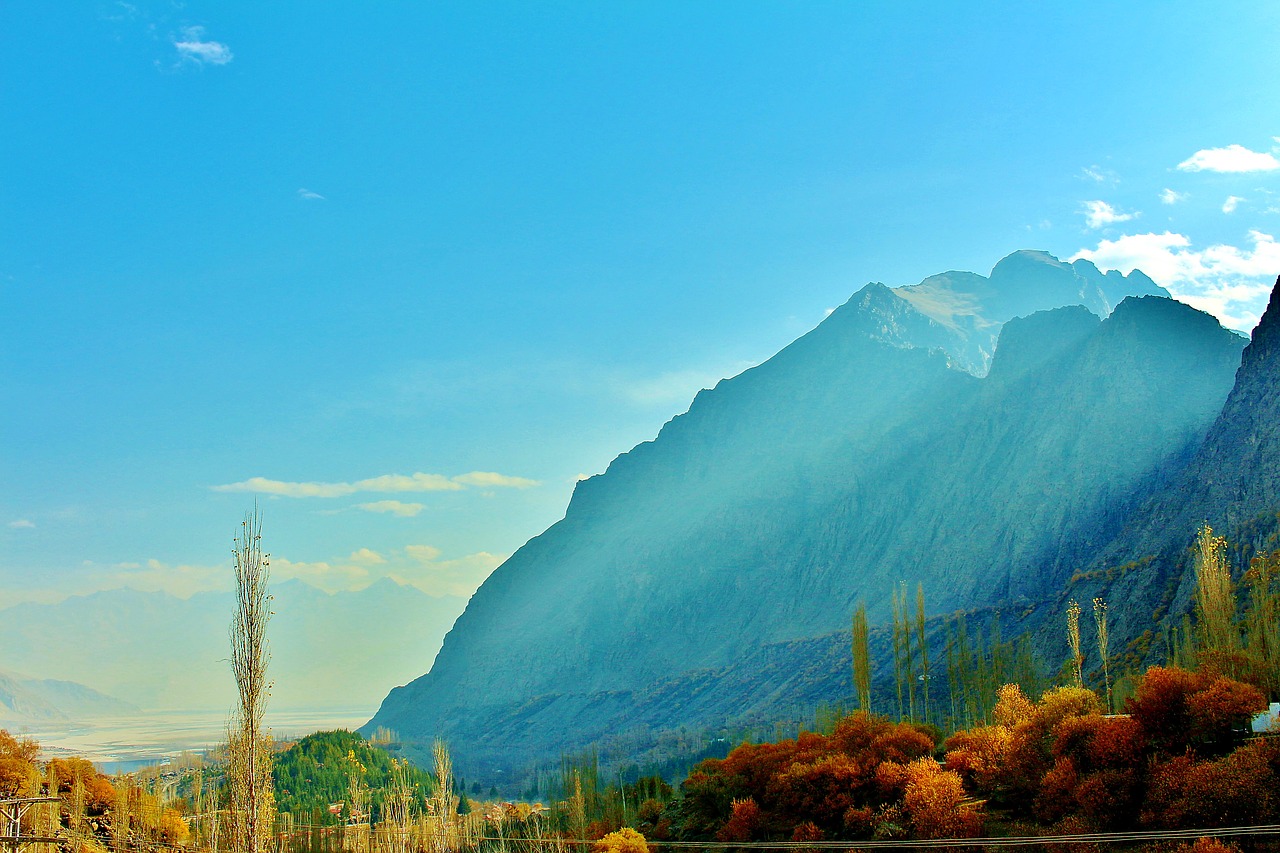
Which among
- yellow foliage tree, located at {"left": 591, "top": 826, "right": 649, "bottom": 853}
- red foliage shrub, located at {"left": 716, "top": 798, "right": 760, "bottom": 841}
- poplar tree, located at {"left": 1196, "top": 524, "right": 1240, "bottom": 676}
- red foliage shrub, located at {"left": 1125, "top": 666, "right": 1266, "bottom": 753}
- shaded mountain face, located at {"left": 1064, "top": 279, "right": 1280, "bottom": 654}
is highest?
shaded mountain face, located at {"left": 1064, "top": 279, "right": 1280, "bottom": 654}

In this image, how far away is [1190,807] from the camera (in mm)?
18828

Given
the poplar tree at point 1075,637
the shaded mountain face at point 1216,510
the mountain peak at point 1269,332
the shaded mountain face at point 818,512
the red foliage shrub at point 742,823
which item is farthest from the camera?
the shaded mountain face at point 818,512

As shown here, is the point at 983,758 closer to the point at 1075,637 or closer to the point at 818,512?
the point at 1075,637

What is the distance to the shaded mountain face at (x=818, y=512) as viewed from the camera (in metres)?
114

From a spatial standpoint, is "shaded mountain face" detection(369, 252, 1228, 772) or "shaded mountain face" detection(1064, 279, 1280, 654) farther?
"shaded mountain face" detection(369, 252, 1228, 772)

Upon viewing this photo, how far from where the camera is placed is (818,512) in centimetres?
14775

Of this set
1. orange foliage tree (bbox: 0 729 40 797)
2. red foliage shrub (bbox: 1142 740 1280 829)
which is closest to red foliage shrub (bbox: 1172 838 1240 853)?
red foliage shrub (bbox: 1142 740 1280 829)

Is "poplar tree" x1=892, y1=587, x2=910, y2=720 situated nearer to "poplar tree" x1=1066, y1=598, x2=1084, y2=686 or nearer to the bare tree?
"poplar tree" x1=1066, y1=598, x2=1084, y2=686

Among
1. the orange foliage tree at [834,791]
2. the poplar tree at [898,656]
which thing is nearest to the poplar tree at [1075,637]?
the poplar tree at [898,656]

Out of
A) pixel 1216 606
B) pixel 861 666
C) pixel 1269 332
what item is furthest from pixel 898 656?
pixel 1269 332

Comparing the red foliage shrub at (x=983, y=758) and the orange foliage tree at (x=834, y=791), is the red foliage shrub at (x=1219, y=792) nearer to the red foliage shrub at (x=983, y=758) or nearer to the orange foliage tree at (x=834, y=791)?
the orange foliage tree at (x=834, y=791)

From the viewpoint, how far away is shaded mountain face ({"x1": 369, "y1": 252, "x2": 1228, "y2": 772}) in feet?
373

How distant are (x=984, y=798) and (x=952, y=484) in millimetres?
112338

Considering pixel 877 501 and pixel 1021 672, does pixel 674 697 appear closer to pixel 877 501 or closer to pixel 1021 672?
pixel 877 501
